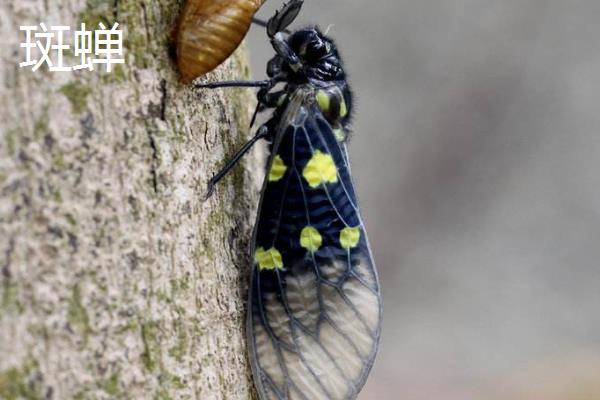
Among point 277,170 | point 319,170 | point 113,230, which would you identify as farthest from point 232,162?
point 113,230

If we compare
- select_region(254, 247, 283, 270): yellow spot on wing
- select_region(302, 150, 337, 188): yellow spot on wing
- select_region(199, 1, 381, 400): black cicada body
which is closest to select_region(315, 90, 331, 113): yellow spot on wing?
select_region(199, 1, 381, 400): black cicada body

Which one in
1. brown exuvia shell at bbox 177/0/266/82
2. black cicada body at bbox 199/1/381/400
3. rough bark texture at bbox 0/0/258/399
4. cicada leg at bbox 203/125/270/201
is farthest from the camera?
black cicada body at bbox 199/1/381/400

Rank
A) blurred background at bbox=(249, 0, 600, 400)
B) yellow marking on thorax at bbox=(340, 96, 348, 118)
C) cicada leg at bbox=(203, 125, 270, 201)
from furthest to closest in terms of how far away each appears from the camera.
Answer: blurred background at bbox=(249, 0, 600, 400) < yellow marking on thorax at bbox=(340, 96, 348, 118) < cicada leg at bbox=(203, 125, 270, 201)

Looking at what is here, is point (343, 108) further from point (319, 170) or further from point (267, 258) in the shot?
point (267, 258)

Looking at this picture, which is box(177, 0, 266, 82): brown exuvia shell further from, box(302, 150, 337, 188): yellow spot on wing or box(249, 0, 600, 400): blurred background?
box(249, 0, 600, 400): blurred background

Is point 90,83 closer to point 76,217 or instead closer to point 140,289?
point 76,217

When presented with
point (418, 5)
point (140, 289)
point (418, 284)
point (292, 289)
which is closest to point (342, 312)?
point (292, 289)

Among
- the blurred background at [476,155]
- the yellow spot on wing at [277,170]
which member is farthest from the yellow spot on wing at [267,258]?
the blurred background at [476,155]

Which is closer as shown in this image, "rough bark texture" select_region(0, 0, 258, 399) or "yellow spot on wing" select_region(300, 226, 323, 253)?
"rough bark texture" select_region(0, 0, 258, 399)
